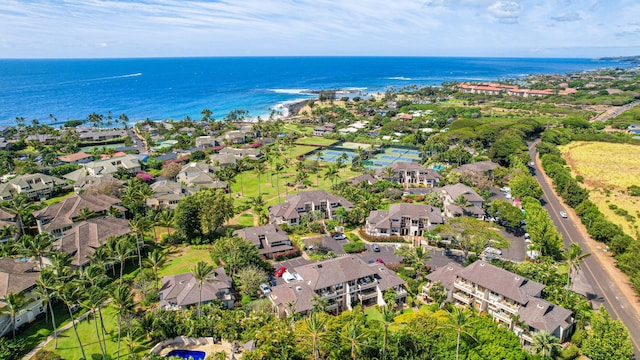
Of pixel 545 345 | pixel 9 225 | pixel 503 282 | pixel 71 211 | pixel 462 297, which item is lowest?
pixel 462 297

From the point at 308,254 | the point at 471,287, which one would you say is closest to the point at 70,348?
the point at 308,254

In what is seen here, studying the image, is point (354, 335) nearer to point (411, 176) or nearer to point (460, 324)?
point (460, 324)

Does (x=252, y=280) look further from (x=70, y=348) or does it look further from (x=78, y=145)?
(x=78, y=145)

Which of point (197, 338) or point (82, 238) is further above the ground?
point (82, 238)

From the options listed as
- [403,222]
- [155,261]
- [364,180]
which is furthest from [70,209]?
[364,180]

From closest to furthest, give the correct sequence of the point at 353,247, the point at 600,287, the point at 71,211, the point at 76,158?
the point at 600,287 → the point at 353,247 → the point at 71,211 → the point at 76,158

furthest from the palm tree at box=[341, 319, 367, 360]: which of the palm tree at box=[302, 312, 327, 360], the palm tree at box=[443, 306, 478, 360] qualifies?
the palm tree at box=[443, 306, 478, 360]
